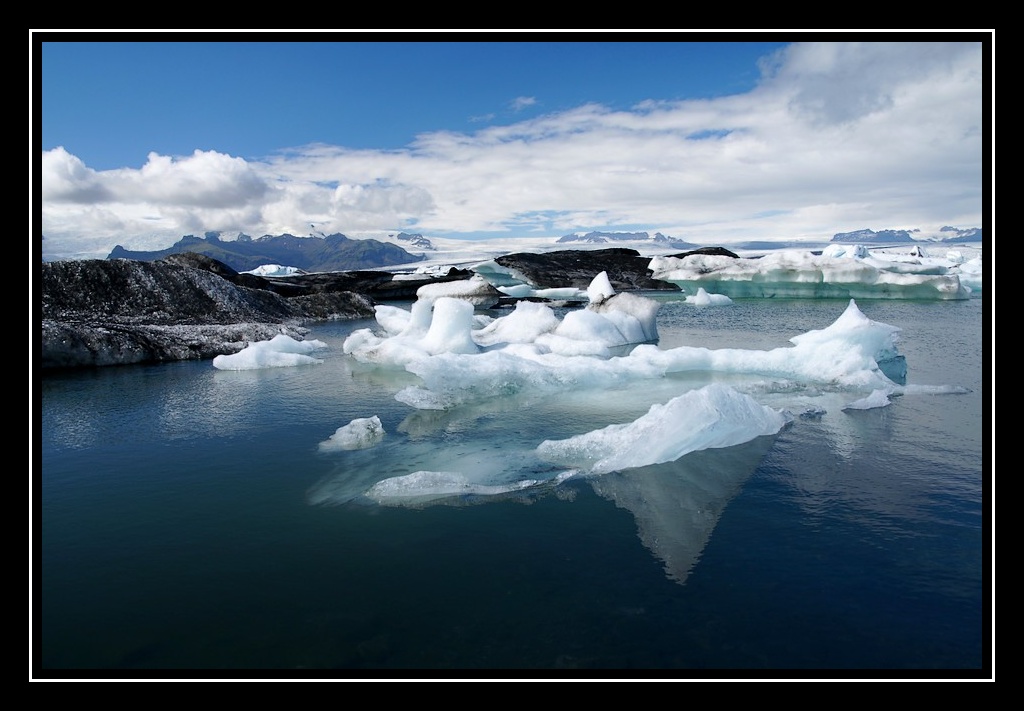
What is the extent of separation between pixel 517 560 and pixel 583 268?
38.8m

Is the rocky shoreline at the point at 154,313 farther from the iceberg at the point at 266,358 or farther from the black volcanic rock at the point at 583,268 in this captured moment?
the black volcanic rock at the point at 583,268

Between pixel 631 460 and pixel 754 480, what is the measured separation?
3.33ft

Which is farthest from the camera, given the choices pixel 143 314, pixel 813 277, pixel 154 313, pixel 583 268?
pixel 583 268

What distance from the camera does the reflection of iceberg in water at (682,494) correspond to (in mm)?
3746

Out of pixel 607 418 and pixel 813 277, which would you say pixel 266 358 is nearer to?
pixel 607 418

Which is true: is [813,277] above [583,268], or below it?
below

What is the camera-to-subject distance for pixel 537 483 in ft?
15.9

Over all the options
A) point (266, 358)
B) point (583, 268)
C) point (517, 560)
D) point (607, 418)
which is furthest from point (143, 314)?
point (583, 268)

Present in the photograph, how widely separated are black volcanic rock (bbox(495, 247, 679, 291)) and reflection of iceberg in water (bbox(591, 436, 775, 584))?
3311cm

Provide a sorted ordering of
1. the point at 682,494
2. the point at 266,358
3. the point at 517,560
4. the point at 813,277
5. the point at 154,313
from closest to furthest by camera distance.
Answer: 1. the point at 517,560
2. the point at 682,494
3. the point at 266,358
4. the point at 154,313
5. the point at 813,277

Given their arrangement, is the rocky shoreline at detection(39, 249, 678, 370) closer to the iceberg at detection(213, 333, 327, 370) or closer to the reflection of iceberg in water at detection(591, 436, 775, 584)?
the iceberg at detection(213, 333, 327, 370)

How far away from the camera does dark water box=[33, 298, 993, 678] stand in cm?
275

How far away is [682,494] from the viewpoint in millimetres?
4621
